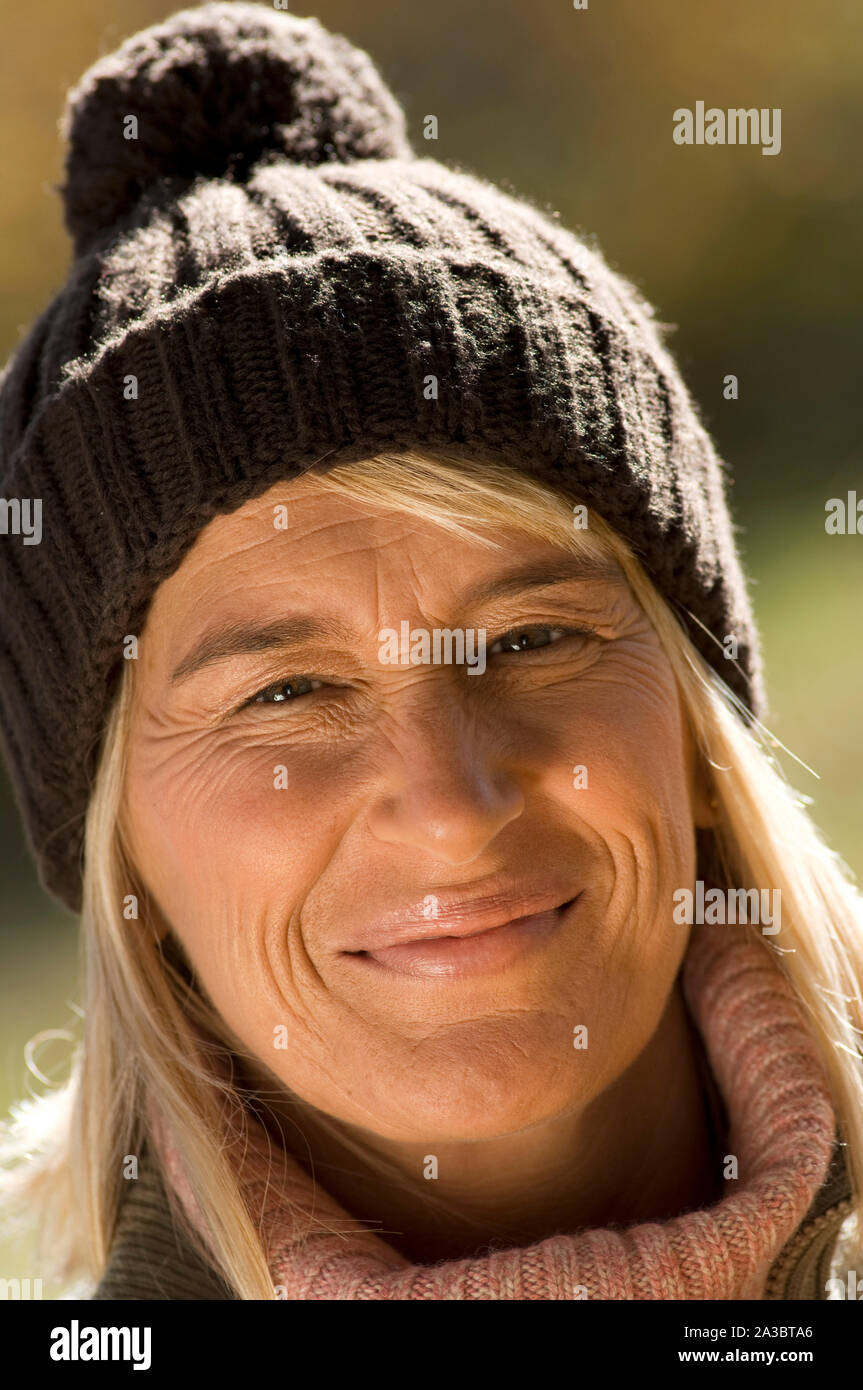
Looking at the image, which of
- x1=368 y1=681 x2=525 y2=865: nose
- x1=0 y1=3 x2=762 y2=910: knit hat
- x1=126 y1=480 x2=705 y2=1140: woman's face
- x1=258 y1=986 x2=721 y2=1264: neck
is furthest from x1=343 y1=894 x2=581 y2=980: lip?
x1=0 y1=3 x2=762 y2=910: knit hat

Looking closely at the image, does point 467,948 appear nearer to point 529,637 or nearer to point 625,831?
point 625,831

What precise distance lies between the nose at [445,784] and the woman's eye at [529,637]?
4.7 inches

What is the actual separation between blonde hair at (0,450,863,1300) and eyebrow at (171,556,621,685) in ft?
0.14

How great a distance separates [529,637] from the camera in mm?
1871

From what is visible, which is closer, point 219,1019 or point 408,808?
point 408,808

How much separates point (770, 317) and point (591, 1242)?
5523 millimetres

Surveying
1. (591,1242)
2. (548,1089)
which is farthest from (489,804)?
(591,1242)

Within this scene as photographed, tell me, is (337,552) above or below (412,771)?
above

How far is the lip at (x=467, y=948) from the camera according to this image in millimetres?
1738

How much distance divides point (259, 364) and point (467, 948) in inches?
30.1

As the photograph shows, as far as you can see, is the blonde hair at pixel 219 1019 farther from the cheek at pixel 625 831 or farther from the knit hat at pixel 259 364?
the cheek at pixel 625 831

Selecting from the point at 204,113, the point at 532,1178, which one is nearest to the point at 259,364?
the point at 204,113
